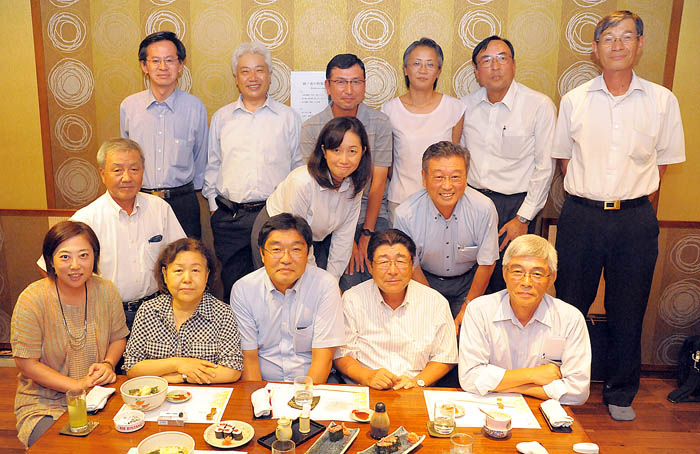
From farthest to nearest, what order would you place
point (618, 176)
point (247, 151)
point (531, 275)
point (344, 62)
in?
point (247, 151), point (344, 62), point (618, 176), point (531, 275)

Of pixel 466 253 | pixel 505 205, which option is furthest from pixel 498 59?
pixel 466 253

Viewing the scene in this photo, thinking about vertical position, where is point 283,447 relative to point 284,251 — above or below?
below

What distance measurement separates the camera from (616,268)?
3307mm

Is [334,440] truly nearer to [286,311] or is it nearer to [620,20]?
[286,311]

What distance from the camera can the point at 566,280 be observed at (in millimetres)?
3402

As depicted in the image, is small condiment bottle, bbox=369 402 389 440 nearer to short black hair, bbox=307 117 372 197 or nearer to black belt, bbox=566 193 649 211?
short black hair, bbox=307 117 372 197

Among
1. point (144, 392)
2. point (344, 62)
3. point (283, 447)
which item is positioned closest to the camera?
point (283, 447)

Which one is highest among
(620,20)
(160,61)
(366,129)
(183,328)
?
(620,20)

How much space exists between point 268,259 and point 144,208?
859 mm

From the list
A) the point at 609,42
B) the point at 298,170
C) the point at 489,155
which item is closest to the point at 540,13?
the point at 609,42

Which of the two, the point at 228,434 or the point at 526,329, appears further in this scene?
the point at 526,329

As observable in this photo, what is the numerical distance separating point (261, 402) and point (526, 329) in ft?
3.66

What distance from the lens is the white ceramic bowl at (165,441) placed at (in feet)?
5.72

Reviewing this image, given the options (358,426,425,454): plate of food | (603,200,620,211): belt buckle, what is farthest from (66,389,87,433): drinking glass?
(603,200,620,211): belt buckle
